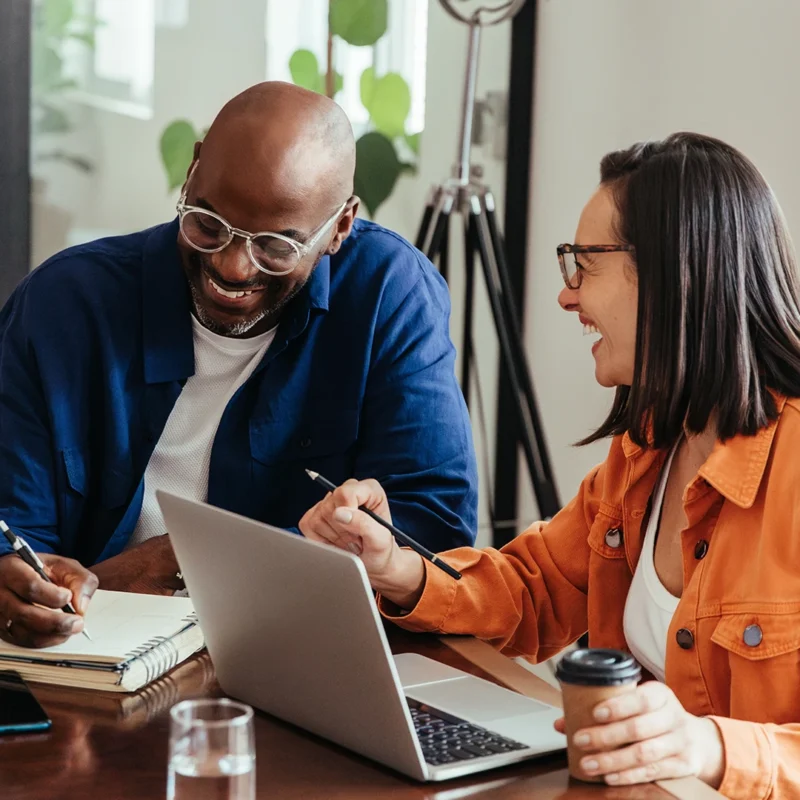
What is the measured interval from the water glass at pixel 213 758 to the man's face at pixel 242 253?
3.11ft

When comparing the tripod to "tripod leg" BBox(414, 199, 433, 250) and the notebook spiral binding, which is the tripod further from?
the notebook spiral binding

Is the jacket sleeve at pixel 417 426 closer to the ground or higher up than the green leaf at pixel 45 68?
closer to the ground

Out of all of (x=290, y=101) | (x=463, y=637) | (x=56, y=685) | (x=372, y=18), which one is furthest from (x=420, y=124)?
(x=56, y=685)

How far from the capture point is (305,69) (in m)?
3.15

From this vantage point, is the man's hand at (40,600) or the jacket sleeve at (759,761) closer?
the jacket sleeve at (759,761)

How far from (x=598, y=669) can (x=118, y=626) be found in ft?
1.89

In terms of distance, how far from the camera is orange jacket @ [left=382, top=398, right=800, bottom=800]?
1140 mm

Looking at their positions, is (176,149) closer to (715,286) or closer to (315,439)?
(315,439)

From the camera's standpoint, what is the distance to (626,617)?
1375mm

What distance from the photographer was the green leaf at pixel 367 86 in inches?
127

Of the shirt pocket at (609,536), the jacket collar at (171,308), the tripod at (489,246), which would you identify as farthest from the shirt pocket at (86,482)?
the tripod at (489,246)

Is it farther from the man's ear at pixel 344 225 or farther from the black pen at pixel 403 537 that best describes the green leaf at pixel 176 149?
the black pen at pixel 403 537

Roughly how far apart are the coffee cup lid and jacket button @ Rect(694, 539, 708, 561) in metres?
0.33

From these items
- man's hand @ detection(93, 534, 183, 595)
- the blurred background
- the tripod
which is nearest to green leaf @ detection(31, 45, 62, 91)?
the blurred background
